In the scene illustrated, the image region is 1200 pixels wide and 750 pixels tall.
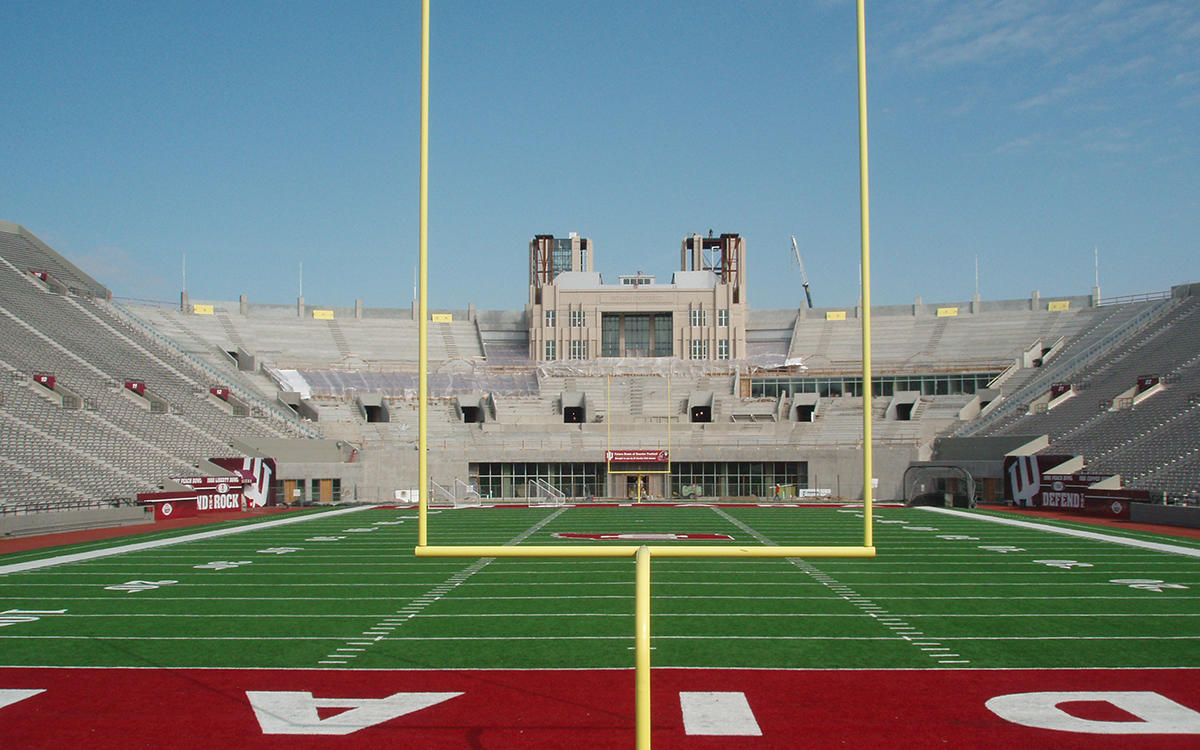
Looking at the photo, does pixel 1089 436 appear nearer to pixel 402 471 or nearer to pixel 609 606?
pixel 402 471

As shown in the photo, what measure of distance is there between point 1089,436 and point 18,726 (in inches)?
1430

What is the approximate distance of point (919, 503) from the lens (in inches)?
1398

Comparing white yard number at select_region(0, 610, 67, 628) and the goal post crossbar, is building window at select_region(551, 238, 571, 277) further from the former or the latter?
the goal post crossbar

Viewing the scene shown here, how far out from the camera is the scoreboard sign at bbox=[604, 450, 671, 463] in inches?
1597

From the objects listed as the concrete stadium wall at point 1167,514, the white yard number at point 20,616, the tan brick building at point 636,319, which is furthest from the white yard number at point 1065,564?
the tan brick building at point 636,319

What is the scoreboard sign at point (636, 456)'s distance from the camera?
133ft

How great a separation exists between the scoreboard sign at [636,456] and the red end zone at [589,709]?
3188cm

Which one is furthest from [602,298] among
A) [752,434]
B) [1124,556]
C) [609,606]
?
[609,606]

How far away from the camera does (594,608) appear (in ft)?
39.6

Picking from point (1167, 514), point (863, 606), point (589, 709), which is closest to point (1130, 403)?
point (1167, 514)

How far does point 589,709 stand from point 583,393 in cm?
4036

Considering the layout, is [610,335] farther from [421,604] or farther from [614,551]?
[614,551]

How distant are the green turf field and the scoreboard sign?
20158mm

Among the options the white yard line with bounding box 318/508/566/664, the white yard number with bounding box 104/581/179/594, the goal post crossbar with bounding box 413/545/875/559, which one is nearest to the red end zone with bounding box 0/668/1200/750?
the white yard line with bounding box 318/508/566/664
